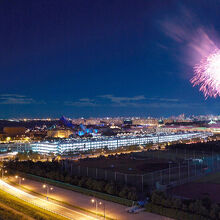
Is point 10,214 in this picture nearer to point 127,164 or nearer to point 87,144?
point 127,164

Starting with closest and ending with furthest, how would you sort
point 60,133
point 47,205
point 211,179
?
point 47,205, point 211,179, point 60,133

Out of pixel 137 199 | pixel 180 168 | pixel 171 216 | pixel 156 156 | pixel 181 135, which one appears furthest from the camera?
pixel 181 135

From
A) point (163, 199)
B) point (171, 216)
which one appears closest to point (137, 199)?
point (163, 199)

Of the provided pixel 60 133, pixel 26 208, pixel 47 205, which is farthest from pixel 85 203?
pixel 60 133

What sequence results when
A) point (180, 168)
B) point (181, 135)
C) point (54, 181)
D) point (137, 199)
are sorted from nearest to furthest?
point (137, 199)
point (54, 181)
point (180, 168)
point (181, 135)

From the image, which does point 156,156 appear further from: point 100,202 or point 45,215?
point 45,215

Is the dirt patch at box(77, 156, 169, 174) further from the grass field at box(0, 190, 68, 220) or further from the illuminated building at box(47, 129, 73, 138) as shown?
the illuminated building at box(47, 129, 73, 138)
